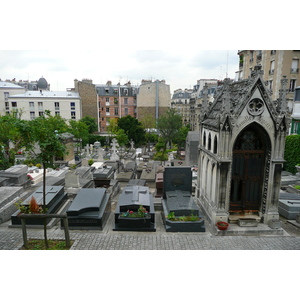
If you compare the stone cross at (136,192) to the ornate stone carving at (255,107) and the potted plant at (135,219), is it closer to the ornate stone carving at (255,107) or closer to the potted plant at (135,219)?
the potted plant at (135,219)

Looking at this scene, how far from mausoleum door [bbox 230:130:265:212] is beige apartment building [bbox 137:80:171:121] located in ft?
155

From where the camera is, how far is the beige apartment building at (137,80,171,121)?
5844 centimetres

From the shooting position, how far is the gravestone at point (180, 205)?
1130 centimetres

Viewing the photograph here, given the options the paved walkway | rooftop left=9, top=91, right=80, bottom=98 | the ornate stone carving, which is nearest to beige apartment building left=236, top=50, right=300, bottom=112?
the ornate stone carving

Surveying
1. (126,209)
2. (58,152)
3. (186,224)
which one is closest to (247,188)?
(186,224)

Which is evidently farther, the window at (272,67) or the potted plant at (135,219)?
the window at (272,67)

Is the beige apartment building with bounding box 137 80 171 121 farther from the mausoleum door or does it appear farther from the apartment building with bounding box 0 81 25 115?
the mausoleum door

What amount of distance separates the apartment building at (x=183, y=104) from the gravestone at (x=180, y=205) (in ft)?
185

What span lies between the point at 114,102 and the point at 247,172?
51738mm

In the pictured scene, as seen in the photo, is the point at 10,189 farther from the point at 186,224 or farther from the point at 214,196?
the point at 214,196

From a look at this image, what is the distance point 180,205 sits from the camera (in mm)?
12336

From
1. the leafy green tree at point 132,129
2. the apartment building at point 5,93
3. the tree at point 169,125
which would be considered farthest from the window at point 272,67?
the apartment building at point 5,93

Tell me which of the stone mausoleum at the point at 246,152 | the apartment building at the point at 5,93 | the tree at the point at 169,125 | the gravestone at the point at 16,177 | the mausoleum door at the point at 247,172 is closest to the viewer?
the stone mausoleum at the point at 246,152

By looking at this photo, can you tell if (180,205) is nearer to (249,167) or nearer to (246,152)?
(249,167)
